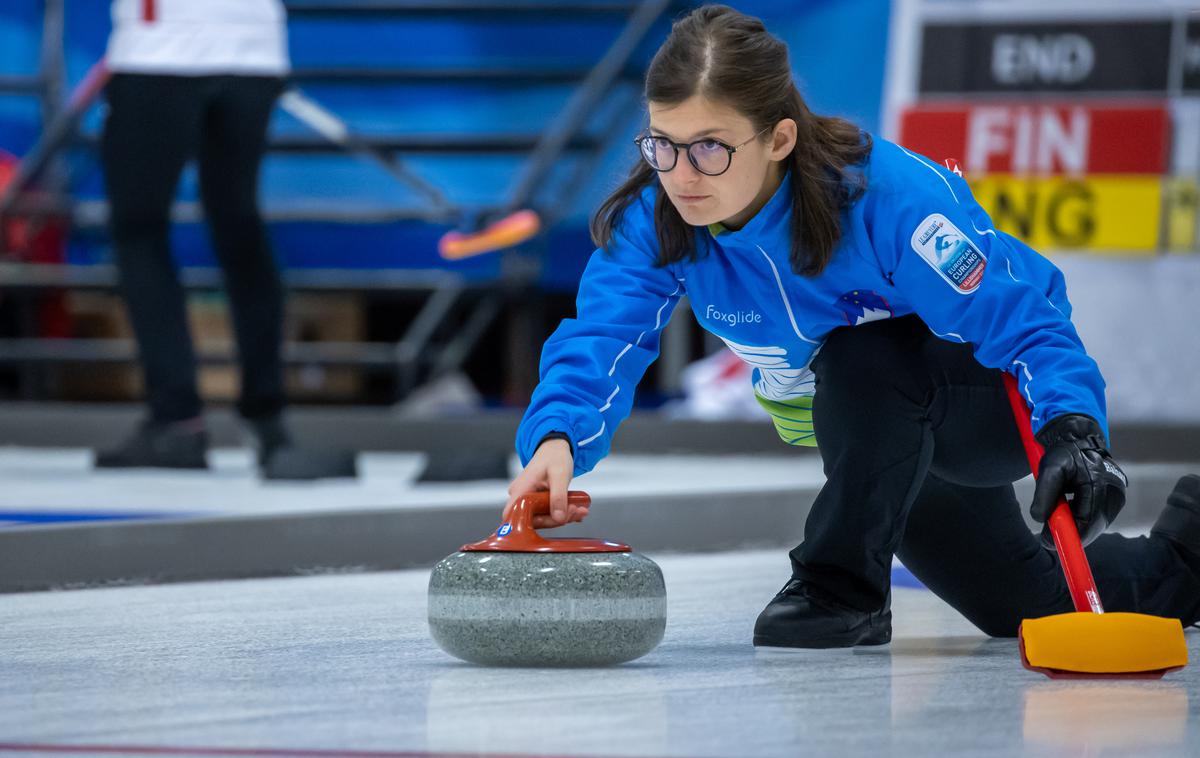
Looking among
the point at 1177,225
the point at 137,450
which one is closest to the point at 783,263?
the point at 137,450

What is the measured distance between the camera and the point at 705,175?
165cm

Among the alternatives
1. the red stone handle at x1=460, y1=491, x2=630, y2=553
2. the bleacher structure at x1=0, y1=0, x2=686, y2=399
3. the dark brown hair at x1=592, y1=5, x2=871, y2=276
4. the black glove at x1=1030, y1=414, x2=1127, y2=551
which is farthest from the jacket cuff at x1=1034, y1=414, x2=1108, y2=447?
the bleacher structure at x1=0, y1=0, x2=686, y2=399

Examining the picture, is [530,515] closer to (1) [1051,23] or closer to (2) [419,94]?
(1) [1051,23]

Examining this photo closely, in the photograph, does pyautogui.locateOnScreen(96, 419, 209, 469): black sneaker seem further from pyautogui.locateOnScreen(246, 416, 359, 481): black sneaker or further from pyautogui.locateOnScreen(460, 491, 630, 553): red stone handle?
pyautogui.locateOnScreen(460, 491, 630, 553): red stone handle

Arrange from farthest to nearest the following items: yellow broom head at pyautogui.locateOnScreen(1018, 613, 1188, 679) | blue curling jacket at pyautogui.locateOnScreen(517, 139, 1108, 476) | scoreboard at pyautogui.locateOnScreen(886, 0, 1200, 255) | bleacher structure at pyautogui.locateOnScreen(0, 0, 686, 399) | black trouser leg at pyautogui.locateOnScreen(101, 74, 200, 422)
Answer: bleacher structure at pyautogui.locateOnScreen(0, 0, 686, 399), scoreboard at pyautogui.locateOnScreen(886, 0, 1200, 255), black trouser leg at pyautogui.locateOnScreen(101, 74, 200, 422), blue curling jacket at pyautogui.locateOnScreen(517, 139, 1108, 476), yellow broom head at pyautogui.locateOnScreen(1018, 613, 1188, 679)

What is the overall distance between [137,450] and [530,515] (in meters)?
2.20

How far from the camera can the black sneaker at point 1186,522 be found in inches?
75.4

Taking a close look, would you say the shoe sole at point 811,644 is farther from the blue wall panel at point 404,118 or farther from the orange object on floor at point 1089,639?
the blue wall panel at point 404,118

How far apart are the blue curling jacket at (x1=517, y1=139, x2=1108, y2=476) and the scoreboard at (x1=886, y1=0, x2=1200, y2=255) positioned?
112 inches

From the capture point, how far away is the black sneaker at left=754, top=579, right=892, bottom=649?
1723 millimetres

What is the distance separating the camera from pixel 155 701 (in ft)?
4.40

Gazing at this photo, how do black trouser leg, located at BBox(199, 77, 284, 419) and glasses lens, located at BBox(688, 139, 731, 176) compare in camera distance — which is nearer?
glasses lens, located at BBox(688, 139, 731, 176)

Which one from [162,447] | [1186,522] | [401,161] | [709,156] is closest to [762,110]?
[709,156]

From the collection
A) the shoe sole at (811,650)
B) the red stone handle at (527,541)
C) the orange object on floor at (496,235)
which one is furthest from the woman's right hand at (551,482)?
the orange object on floor at (496,235)
